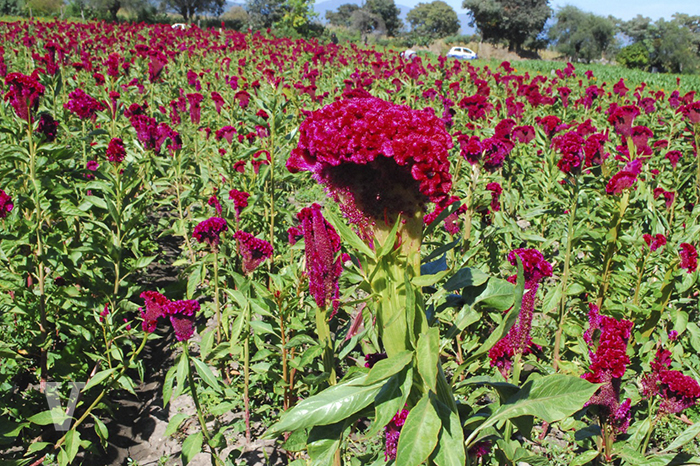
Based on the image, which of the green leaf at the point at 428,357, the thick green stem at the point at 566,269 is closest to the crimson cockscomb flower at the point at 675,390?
the thick green stem at the point at 566,269

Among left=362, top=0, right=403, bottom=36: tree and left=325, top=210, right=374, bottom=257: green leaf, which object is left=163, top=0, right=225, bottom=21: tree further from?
left=325, top=210, right=374, bottom=257: green leaf

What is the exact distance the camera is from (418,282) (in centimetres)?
139

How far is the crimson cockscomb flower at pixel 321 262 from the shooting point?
193 cm

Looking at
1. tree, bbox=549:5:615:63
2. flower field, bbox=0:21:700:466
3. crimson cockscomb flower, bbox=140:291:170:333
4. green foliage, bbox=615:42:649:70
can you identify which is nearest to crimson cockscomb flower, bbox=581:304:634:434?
flower field, bbox=0:21:700:466

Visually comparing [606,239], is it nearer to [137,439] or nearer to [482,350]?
[482,350]

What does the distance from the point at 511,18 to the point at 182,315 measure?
7656 centimetres

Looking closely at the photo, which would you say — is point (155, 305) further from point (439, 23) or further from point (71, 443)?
point (439, 23)

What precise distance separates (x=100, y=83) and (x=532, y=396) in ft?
18.3

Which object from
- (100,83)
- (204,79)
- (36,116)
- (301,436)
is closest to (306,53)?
(204,79)

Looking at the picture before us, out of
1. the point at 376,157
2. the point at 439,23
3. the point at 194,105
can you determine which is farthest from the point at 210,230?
the point at 439,23

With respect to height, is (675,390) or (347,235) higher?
(347,235)

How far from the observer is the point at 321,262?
1.97 metres

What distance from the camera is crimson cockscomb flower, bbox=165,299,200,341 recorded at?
2242 millimetres

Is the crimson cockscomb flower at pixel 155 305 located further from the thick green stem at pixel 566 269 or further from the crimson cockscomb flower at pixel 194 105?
the crimson cockscomb flower at pixel 194 105
